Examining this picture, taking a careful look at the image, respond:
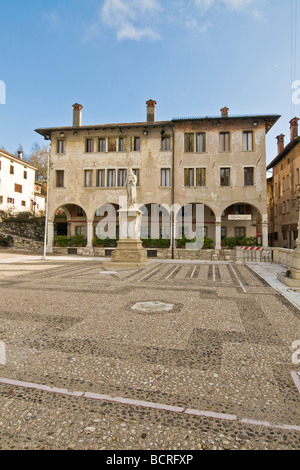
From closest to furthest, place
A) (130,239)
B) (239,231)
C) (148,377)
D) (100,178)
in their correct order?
(148,377) < (130,239) < (239,231) < (100,178)

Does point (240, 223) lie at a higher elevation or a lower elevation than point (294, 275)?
higher

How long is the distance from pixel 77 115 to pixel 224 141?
50.7ft

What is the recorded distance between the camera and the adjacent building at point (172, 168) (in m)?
23.5

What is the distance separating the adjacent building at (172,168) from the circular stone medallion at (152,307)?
1717cm

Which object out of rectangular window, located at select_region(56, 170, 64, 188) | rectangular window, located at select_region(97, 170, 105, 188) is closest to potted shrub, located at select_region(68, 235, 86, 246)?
rectangular window, located at select_region(97, 170, 105, 188)

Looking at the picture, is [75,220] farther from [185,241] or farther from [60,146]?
[185,241]

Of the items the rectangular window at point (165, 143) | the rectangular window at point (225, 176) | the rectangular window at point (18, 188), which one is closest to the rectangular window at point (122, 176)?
the rectangular window at point (165, 143)

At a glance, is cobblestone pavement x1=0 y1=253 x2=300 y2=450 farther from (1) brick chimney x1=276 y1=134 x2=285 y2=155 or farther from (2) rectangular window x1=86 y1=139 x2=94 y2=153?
(1) brick chimney x1=276 y1=134 x2=285 y2=155

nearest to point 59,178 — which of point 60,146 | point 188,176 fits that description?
point 60,146

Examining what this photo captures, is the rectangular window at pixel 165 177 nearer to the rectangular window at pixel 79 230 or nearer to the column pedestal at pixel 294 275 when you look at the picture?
the rectangular window at pixel 79 230

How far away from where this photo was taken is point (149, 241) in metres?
23.8

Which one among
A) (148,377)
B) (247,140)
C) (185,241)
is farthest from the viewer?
(247,140)

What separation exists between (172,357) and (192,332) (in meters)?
1.03

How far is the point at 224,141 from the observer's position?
24172 mm
